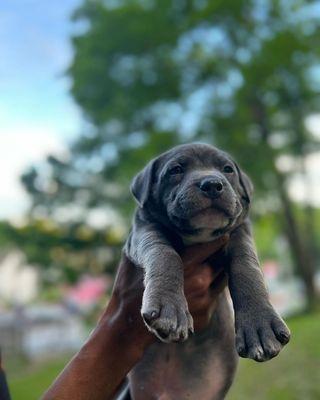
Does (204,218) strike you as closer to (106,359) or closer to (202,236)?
(202,236)

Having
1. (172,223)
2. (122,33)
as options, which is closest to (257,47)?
(122,33)

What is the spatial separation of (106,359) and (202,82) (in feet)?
56.9

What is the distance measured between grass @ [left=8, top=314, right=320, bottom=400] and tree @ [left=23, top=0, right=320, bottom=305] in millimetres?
6832

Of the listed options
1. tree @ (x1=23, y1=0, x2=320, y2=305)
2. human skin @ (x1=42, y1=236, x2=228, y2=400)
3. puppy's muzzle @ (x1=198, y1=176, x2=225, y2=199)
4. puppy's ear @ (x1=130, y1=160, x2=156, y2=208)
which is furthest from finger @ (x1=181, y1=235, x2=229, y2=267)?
tree @ (x1=23, y1=0, x2=320, y2=305)

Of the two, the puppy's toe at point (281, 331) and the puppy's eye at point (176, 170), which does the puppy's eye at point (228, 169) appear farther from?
the puppy's toe at point (281, 331)

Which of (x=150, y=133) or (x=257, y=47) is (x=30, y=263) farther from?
(x=257, y=47)

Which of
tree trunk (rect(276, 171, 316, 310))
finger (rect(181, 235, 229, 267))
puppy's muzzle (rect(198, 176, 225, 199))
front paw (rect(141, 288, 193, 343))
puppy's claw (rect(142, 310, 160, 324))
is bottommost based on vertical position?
tree trunk (rect(276, 171, 316, 310))

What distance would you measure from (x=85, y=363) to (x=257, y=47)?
16.7 meters

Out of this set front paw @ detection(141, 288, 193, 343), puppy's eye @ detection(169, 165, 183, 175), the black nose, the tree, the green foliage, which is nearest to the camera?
front paw @ detection(141, 288, 193, 343)

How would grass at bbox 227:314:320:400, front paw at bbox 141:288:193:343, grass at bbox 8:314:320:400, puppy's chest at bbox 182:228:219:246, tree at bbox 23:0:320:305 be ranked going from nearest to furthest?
front paw at bbox 141:288:193:343 → puppy's chest at bbox 182:228:219:246 → grass at bbox 227:314:320:400 → grass at bbox 8:314:320:400 → tree at bbox 23:0:320:305

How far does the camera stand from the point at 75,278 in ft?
68.7

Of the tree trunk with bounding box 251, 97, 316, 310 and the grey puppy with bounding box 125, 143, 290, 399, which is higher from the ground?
the grey puppy with bounding box 125, 143, 290, 399

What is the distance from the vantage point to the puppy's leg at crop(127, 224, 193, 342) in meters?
2.34

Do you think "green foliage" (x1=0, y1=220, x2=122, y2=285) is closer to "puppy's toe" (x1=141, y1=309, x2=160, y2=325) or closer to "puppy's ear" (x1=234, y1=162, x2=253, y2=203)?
"puppy's ear" (x1=234, y1=162, x2=253, y2=203)
